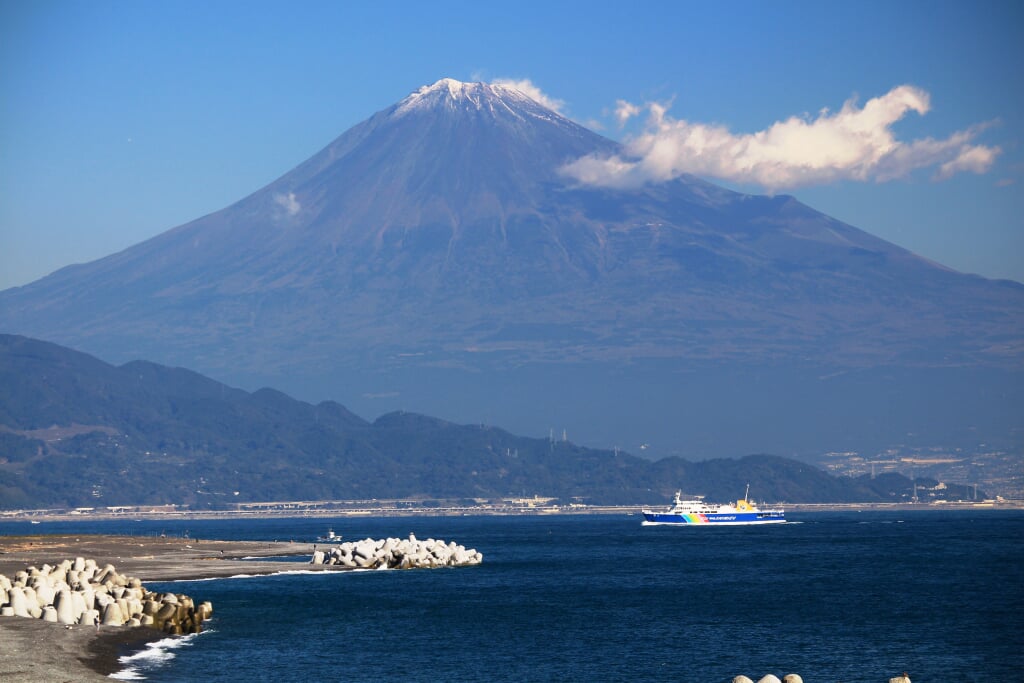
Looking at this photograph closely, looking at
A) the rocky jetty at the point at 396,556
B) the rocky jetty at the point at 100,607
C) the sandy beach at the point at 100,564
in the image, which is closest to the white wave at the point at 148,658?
the sandy beach at the point at 100,564

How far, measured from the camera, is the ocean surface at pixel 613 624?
198ft

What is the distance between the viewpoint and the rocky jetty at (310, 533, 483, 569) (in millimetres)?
123375

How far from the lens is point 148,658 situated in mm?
59906

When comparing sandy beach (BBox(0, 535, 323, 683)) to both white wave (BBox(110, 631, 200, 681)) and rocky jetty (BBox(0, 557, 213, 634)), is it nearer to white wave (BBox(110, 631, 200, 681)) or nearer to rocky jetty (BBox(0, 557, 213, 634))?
white wave (BBox(110, 631, 200, 681))

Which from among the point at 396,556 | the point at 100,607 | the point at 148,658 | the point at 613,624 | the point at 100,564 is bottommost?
the point at 148,658

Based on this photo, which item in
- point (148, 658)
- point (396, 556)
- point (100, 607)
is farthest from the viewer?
point (396, 556)

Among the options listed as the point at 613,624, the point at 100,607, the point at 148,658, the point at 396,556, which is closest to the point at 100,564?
the point at 396,556

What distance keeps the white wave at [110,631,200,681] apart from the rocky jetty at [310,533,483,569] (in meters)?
55.6

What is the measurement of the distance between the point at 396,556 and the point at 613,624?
1928 inches

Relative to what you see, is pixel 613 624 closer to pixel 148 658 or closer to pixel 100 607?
pixel 100 607

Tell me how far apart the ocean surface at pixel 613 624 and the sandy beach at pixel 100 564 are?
192 cm

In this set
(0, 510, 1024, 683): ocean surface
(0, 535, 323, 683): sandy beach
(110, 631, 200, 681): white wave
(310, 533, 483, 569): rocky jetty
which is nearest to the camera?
(0, 535, 323, 683): sandy beach

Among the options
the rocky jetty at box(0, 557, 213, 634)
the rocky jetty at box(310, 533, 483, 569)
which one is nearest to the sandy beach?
the rocky jetty at box(0, 557, 213, 634)

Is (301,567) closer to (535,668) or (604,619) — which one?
(604,619)
